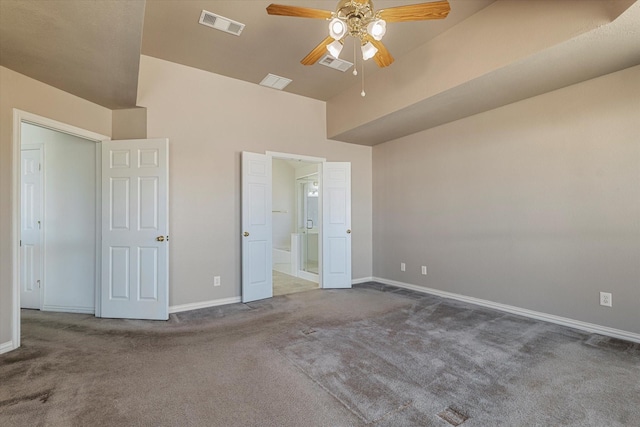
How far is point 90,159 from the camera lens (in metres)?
3.78

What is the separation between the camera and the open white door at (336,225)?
514cm

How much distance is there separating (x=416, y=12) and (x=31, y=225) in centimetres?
500

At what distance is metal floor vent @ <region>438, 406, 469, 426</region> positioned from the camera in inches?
69.2

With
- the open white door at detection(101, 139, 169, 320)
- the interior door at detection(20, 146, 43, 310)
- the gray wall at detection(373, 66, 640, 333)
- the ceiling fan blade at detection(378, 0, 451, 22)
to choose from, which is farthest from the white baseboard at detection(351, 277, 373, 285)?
the interior door at detection(20, 146, 43, 310)

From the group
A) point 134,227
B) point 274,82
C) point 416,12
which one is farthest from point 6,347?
point 416,12

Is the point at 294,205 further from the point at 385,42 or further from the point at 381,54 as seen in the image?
the point at 381,54

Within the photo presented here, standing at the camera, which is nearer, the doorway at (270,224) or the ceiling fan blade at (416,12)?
the ceiling fan blade at (416,12)

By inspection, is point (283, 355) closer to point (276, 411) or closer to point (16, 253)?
point (276, 411)

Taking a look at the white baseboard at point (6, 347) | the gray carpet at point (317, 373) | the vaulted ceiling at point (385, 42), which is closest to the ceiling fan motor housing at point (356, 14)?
the vaulted ceiling at point (385, 42)

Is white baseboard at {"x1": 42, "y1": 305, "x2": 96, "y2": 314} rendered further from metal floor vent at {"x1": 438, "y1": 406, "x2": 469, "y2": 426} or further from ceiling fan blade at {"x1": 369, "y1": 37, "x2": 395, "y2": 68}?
ceiling fan blade at {"x1": 369, "y1": 37, "x2": 395, "y2": 68}

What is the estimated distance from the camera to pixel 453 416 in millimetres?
1806

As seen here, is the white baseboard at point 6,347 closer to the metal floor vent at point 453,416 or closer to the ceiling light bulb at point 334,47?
the metal floor vent at point 453,416

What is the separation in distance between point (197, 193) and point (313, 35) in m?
2.41

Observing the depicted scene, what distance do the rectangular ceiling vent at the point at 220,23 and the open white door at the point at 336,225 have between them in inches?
98.0
